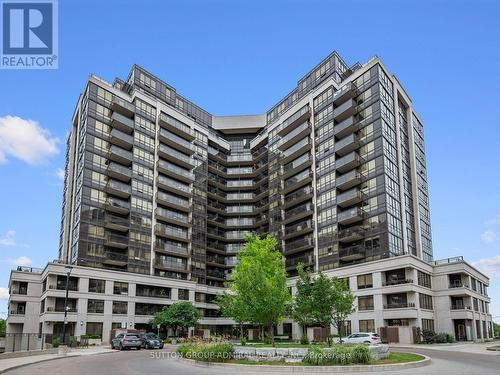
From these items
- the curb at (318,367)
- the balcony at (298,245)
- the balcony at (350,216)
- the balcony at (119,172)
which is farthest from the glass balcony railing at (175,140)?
the curb at (318,367)

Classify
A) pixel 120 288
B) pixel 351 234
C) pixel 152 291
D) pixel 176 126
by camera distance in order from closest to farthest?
pixel 351 234
pixel 120 288
pixel 152 291
pixel 176 126

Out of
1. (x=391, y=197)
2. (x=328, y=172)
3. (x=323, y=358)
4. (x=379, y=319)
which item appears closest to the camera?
(x=323, y=358)

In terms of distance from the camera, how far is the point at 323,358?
78.3 ft

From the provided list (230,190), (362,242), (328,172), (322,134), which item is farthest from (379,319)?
(230,190)

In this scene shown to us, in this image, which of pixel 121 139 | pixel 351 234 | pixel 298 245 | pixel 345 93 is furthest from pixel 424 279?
pixel 121 139

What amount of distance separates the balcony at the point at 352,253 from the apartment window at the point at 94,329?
3737 centimetres

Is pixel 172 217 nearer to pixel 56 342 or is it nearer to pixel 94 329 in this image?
pixel 94 329

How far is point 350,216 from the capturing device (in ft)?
230

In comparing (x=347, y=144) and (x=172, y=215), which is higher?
(x=347, y=144)

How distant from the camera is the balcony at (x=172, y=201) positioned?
275 feet

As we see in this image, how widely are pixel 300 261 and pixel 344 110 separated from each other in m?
26.7

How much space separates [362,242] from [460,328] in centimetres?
1747

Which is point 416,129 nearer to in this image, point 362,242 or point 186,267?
point 362,242

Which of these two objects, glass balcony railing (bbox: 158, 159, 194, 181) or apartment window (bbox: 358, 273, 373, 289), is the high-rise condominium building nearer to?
glass balcony railing (bbox: 158, 159, 194, 181)
